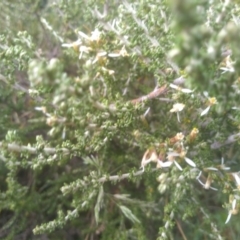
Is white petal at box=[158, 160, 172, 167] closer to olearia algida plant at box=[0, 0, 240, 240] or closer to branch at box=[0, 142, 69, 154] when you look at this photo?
olearia algida plant at box=[0, 0, 240, 240]

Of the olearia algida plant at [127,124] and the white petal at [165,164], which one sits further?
the white petal at [165,164]

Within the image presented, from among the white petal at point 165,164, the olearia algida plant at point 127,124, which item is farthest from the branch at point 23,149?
the white petal at point 165,164

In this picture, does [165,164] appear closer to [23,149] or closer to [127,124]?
[127,124]

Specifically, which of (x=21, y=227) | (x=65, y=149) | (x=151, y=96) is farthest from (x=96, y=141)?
(x=21, y=227)

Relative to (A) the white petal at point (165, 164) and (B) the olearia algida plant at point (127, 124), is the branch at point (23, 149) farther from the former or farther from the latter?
(A) the white petal at point (165, 164)

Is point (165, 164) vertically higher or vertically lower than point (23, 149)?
lower

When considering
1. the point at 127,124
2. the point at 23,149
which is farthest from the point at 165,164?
the point at 23,149

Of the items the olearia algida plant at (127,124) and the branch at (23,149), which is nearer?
the olearia algida plant at (127,124)

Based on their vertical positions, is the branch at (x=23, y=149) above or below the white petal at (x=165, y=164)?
above

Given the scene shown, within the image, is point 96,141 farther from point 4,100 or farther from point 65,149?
point 4,100
